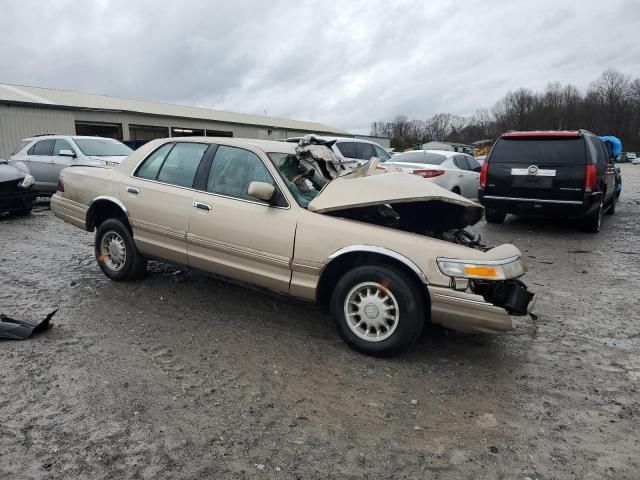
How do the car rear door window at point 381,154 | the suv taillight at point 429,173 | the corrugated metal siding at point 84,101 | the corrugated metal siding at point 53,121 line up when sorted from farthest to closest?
the corrugated metal siding at point 84,101 → the corrugated metal siding at point 53,121 → the car rear door window at point 381,154 → the suv taillight at point 429,173

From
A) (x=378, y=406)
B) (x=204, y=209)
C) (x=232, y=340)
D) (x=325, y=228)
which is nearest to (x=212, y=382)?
(x=232, y=340)

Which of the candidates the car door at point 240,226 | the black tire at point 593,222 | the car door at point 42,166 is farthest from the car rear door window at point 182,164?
the car door at point 42,166

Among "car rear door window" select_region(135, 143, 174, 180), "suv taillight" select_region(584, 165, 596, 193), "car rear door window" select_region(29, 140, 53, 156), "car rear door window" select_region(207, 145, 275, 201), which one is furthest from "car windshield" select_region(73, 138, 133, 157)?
"suv taillight" select_region(584, 165, 596, 193)

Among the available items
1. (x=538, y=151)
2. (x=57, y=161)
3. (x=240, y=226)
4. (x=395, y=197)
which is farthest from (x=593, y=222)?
(x=57, y=161)

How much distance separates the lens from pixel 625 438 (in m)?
2.68

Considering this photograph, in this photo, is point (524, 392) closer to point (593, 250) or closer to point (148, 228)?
point (148, 228)

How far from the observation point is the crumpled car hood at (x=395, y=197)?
3.69 meters

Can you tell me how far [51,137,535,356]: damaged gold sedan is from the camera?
11.1 feet

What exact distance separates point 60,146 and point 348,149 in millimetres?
7329

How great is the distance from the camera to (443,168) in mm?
10781

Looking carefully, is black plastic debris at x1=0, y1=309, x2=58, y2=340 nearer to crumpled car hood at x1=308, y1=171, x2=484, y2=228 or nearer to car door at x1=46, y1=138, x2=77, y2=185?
crumpled car hood at x1=308, y1=171, x2=484, y2=228

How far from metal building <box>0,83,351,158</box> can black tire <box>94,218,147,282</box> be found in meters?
14.5

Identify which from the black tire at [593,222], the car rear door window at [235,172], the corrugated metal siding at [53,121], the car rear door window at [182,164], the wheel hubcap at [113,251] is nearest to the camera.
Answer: the car rear door window at [235,172]

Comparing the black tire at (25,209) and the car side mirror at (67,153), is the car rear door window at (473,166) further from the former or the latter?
the black tire at (25,209)
